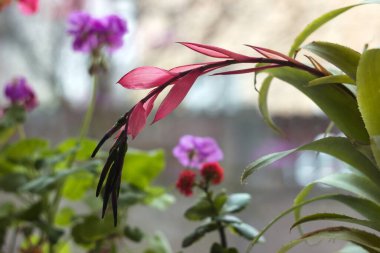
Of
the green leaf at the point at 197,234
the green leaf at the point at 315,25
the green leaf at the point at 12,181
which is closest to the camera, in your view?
the green leaf at the point at 315,25

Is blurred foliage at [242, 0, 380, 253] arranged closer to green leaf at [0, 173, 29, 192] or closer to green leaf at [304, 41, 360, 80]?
green leaf at [304, 41, 360, 80]

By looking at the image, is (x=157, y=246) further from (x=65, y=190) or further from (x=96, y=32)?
(x=96, y=32)

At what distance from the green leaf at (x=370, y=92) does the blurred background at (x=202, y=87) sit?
1.78ft

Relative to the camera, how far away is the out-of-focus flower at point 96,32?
0.87 meters

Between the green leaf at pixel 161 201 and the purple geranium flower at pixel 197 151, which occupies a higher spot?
the purple geranium flower at pixel 197 151

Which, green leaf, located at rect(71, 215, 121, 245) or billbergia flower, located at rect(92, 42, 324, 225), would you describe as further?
green leaf, located at rect(71, 215, 121, 245)

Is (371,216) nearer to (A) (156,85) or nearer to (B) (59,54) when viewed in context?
(A) (156,85)

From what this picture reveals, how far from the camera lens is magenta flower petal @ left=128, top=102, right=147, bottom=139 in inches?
20.0

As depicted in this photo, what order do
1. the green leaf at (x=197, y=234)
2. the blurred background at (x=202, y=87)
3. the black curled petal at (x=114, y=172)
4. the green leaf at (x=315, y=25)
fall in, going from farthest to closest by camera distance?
the blurred background at (x=202, y=87) < the green leaf at (x=197, y=234) < the green leaf at (x=315, y=25) < the black curled petal at (x=114, y=172)

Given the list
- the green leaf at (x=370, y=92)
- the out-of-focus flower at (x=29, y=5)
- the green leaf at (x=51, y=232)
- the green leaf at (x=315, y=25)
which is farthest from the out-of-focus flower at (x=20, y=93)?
the green leaf at (x=370, y=92)

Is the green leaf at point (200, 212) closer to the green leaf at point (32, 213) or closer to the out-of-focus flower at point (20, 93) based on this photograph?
the green leaf at point (32, 213)

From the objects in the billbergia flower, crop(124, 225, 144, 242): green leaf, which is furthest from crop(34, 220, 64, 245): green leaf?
the billbergia flower

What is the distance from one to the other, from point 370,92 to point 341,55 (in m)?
0.07

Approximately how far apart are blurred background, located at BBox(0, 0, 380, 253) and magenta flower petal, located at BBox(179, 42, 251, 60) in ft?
1.80
